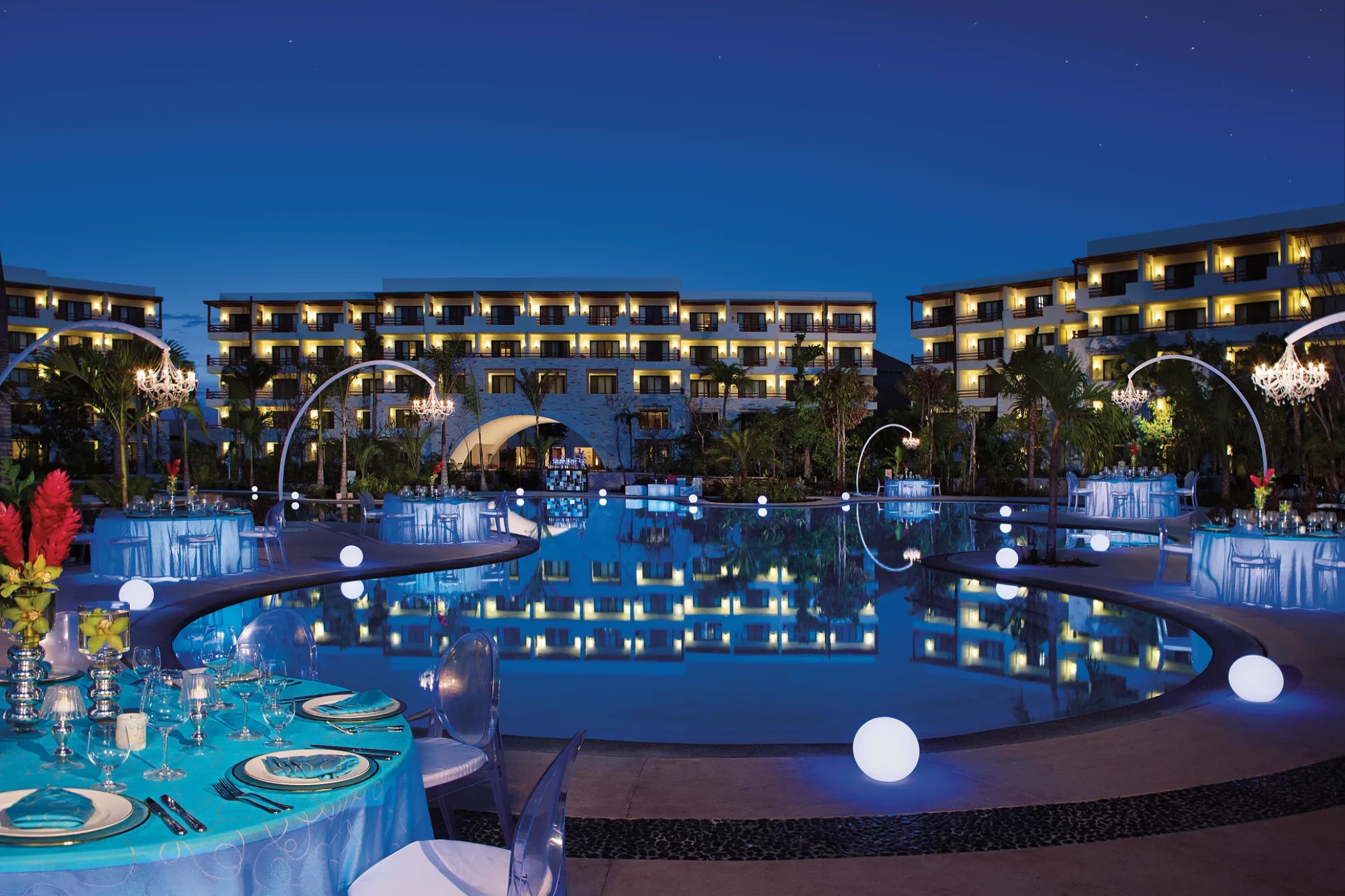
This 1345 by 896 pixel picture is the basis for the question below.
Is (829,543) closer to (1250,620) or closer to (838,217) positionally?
(1250,620)

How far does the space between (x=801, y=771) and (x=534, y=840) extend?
3079 millimetres

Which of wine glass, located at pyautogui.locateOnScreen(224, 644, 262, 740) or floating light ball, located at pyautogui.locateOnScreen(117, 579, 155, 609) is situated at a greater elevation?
wine glass, located at pyautogui.locateOnScreen(224, 644, 262, 740)

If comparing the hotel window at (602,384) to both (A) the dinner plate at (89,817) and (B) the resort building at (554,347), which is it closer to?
(B) the resort building at (554,347)

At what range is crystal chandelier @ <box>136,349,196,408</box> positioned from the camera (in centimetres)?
1288

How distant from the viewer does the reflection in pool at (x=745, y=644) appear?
23.7 feet

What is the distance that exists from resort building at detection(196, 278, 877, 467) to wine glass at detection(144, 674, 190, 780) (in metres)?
46.1


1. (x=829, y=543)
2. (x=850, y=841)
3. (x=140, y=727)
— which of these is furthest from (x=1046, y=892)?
(x=829, y=543)

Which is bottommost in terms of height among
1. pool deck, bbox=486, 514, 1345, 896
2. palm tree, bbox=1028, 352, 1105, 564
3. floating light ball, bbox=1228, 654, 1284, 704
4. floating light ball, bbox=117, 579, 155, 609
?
pool deck, bbox=486, 514, 1345, 896

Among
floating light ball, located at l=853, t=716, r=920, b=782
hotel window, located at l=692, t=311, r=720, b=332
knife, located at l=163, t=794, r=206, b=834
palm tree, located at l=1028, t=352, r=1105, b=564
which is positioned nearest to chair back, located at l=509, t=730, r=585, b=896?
knife, located at l=163, t=794, r=206, b=834

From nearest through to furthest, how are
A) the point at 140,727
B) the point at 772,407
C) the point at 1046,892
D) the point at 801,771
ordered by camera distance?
the point at 140,727, the point at 1046,892, the point at 801,771, the point at 772,407

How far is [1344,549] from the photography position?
10.6 metres


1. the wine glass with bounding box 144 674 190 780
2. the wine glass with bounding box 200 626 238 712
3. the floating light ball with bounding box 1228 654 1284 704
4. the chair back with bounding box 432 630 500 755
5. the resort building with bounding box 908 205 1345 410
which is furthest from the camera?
the resort building with bounding box 908 205 1345 410

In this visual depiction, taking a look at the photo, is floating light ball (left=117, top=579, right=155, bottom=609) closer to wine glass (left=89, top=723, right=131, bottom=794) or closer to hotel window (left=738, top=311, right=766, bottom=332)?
wine glass (left=89, top=723, right=131, bottom=794)

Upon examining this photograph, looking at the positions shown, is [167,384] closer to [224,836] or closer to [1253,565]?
[224,836]
